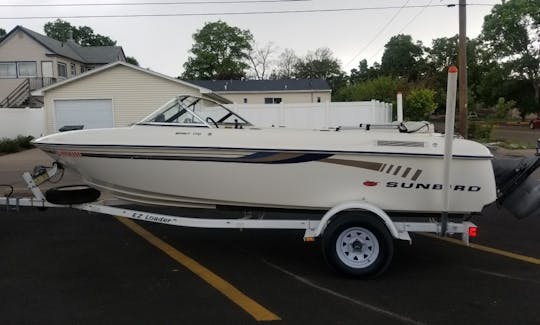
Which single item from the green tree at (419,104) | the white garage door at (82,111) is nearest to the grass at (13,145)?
the white garage door at (82,111)

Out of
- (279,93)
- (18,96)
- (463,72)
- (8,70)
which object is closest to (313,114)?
(463,72)

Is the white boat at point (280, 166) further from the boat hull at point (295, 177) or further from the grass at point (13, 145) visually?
the grass at point (13, 145)

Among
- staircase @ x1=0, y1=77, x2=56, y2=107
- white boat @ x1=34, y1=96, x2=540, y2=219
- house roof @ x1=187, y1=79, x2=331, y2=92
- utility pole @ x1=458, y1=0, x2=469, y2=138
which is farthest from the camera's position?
house roof @ x1=187, y1=79, x2=331, y2=92

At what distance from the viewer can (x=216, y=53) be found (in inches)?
2975

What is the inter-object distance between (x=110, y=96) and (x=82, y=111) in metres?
1.55

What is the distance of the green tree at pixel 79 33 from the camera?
94.0m

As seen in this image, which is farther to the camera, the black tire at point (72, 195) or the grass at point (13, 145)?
the grass at point (13, 145)

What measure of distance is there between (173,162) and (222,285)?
1438mm

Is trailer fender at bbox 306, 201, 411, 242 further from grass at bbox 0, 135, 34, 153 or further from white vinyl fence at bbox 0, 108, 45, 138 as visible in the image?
white vinyl fence at bbox 0, 108, 45, 138

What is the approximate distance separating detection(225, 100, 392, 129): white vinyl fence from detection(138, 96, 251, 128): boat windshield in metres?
15.6

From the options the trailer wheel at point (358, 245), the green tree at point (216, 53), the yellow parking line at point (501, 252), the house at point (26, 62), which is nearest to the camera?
the trailer wheel at point (358, 245)

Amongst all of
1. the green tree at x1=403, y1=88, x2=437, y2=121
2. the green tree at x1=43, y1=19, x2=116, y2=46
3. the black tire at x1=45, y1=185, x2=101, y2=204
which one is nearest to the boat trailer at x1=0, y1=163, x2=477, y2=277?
the black tire at x1=45, y1=185, x2=101, y2=204

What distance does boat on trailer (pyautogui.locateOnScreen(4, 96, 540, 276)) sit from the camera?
18.9 ft

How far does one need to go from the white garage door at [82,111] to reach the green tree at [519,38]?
5082cm
